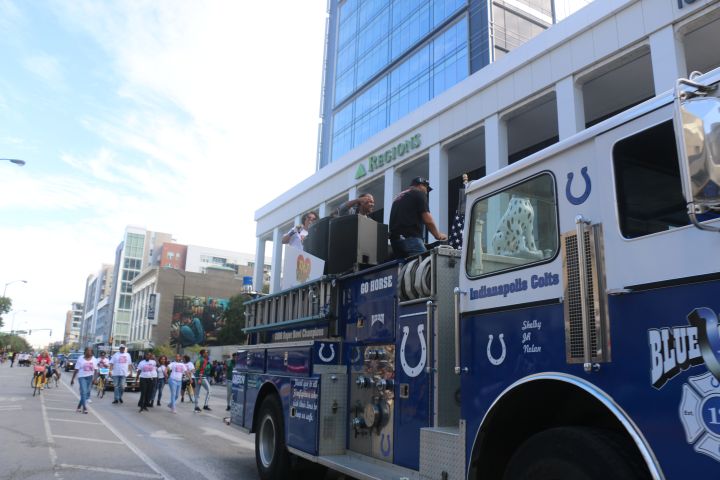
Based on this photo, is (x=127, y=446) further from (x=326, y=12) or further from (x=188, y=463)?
(x=326, y=12)

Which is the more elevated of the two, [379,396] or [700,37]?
[700,37]

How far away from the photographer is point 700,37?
15.1 m

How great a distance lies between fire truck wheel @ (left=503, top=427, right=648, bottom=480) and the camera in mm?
2791

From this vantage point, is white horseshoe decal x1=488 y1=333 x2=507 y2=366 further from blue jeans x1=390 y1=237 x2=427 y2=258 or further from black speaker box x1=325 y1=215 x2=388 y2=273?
black speaker box x1=325 y1=215 x2=388 y2=273

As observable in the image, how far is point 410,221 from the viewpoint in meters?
6.23

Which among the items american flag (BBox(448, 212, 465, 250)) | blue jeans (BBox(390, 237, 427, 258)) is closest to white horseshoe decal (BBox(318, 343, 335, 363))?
blue jeans (BBox(390, 237, 427, 258))

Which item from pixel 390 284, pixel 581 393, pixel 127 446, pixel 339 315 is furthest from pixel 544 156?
pixel 127 446

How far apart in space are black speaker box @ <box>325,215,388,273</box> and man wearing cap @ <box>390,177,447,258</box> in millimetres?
311

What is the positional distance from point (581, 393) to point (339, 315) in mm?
3474

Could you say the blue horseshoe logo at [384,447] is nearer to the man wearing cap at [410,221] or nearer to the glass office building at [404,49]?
the man wearing cap at [410,221]

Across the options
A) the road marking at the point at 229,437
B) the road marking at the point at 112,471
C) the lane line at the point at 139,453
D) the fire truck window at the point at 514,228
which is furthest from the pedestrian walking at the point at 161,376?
the fire truck window at the point at 514,228

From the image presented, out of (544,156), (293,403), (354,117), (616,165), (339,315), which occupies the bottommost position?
(293,403)

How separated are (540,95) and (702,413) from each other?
17.7 m

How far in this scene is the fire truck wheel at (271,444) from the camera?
21.9ft
